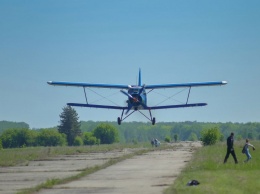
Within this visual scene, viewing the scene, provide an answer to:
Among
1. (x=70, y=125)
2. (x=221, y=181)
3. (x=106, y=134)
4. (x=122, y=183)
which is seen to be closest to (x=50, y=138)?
(x=70, y=125)

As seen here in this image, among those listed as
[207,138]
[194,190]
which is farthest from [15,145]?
[194,190]

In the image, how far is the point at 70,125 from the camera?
504 feet

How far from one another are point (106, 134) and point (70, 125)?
21.5m

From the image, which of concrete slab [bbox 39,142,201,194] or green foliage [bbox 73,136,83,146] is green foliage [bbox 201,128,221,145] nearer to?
concrete slab [bbox 39,142,201,194]

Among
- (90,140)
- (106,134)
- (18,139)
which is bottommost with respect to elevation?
(90,140)

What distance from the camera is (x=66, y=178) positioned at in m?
25.4

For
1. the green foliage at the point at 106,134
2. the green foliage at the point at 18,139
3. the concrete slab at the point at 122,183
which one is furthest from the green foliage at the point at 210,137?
the green foliage at the point at 106,134

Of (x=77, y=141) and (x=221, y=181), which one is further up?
(x=77, y=141)

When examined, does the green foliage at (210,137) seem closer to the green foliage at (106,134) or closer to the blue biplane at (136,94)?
the blue biplane at (136,94)

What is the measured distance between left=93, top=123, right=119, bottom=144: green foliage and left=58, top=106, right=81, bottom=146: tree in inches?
566

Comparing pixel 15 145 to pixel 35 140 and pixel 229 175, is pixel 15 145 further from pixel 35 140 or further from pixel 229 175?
pixel 229 175

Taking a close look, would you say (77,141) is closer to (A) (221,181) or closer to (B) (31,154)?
(B) (31,154)

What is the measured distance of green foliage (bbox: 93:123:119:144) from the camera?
171625mm

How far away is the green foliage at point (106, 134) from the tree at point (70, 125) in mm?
14367
